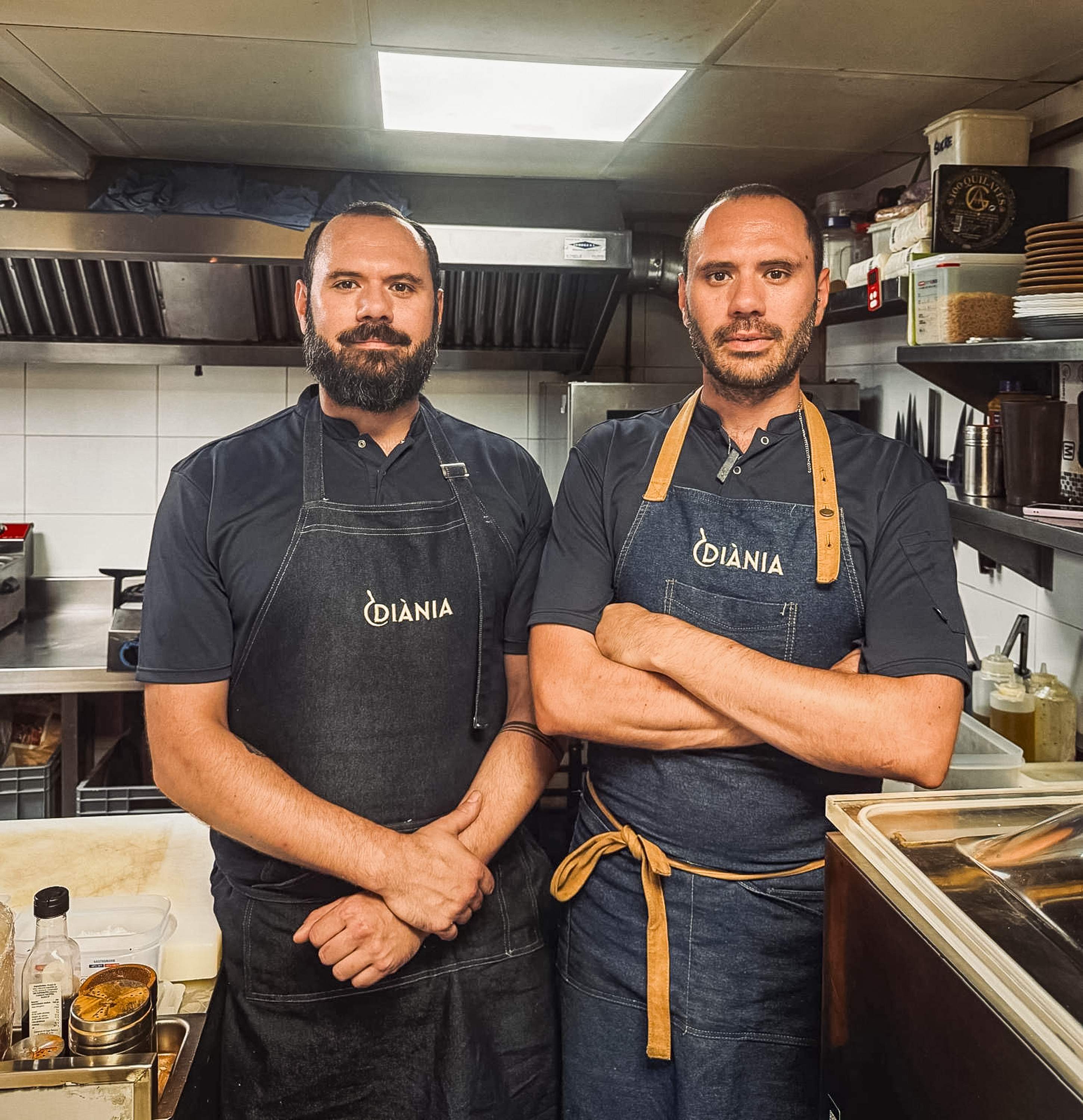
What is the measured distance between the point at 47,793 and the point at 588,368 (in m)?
2.21

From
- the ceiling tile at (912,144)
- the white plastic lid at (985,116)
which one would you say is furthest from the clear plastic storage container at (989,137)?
the ceiling tile at (912,144)

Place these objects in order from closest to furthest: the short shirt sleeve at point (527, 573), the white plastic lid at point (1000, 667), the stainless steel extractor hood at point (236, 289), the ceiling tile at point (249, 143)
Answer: the short shirt sleeve at point (527, 573) → the white plastic lid at point (1000, 667) → the ceiling tile at point (249, 143) → the stainless steel extractor hood at point (236, 289)

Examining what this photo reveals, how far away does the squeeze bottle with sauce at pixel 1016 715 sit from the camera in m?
2.09

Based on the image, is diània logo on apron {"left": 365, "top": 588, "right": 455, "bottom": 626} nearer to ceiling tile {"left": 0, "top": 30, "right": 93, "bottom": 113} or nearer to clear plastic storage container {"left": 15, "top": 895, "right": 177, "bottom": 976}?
clear plastic storage container {"left": 15, "top": 895, "right": 177, "bottom": 976}

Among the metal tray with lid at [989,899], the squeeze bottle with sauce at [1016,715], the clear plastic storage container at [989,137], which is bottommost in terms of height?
the squeeze bottle with sauce at [1016,715]

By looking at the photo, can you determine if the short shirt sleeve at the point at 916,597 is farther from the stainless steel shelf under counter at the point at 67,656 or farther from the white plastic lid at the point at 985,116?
the stainless steel shelf under counter at the point at 67,656

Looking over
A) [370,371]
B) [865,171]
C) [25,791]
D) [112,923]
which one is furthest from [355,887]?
[865,171]

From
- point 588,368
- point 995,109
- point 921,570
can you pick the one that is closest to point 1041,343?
point 921,570

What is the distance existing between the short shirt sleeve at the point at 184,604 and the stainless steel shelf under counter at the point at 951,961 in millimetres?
905

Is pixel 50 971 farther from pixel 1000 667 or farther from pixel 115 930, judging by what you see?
pixel 1000 667

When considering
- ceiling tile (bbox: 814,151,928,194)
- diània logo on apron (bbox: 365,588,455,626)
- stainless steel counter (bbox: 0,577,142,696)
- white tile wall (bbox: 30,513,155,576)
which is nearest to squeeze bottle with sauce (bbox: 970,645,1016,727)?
diània logo on apron (bbox: 365,588,455,626)

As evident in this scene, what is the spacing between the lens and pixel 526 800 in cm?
162

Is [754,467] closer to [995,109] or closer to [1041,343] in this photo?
[1041,343]

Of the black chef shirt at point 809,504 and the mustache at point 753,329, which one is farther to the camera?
the mustache at point 753,329
